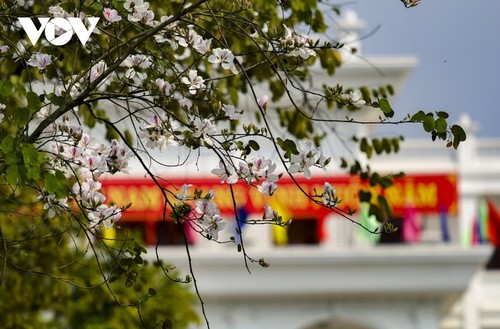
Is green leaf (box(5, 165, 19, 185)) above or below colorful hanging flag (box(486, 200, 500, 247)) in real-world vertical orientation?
below

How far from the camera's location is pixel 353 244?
39750 mm

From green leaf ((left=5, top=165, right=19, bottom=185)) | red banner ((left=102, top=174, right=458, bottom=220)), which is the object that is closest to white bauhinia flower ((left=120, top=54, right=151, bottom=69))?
green leaf ((left=5, top=165, right=19, bottom=185))

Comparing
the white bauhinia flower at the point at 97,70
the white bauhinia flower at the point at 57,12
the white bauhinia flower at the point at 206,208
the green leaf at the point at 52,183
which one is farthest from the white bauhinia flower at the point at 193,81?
the green leaf at the point at 52,183

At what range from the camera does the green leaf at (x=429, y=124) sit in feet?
24.2

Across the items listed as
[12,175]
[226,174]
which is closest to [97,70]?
[226,174]

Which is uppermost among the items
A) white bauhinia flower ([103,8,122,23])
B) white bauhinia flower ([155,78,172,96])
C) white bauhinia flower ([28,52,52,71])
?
white bauhinia flower ([103,8,122,23])

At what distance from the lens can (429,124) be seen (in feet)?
24.2

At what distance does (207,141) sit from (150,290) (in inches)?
45.5

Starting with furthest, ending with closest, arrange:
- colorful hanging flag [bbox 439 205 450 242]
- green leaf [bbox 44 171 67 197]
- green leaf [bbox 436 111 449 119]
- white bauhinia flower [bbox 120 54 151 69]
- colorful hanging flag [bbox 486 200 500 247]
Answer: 1. colorful hanging flag [bbox 486 200 500 247]
2. colorful hanging flag [bbox 439 205 450 242]
3. white bauhinia flower [bbox 120 54 151 69]
4. green leaf [bbox 436 111 449 119]
5. green leaf [bbox 44 171 67 197]

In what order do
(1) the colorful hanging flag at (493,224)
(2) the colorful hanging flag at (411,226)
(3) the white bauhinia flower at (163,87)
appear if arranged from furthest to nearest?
(1) the colorful hanging flag at (493,224)
(2) the colorful hanging flag at (411,226)
(3) the white bauhinia flower at (163,87)

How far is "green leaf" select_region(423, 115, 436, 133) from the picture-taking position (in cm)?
738

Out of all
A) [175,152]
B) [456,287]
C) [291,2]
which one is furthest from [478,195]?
[291,2]

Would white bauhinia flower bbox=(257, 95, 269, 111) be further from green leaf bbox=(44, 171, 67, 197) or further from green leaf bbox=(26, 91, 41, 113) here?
green leaf bbox=(44, 171, 67, 197)

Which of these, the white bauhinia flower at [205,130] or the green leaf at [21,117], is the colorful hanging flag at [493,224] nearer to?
the white bauhinia flower at [205,130]
